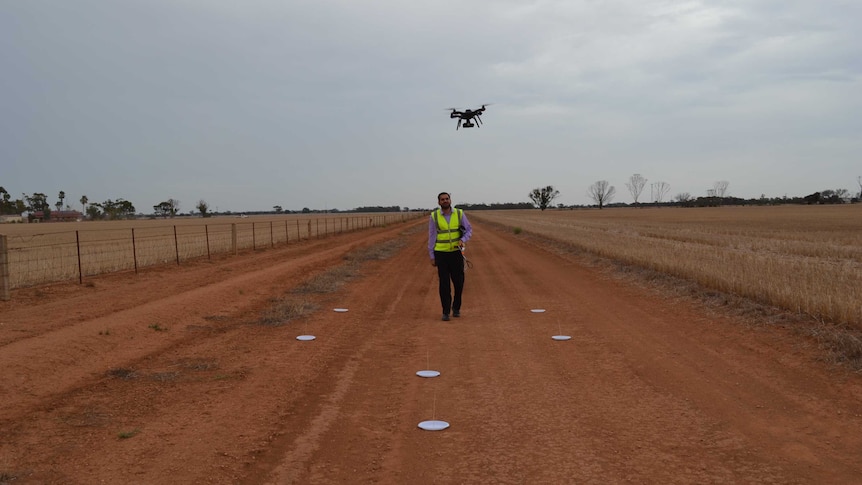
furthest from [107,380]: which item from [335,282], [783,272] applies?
[783,272]

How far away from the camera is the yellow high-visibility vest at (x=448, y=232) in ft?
30.9

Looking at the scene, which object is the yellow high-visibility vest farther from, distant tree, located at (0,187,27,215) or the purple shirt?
distant tree, located at (0,187,27,215)

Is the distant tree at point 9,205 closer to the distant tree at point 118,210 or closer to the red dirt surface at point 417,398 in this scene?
the distant tree at point 118,210

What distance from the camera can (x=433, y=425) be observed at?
458 cm

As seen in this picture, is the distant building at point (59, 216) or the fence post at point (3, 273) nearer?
the fence post at point (3, 273)

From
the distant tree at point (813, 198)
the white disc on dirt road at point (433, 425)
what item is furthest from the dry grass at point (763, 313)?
the distant tree at point (813, 198)

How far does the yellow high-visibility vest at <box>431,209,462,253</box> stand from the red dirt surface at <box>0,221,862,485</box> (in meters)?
1.23

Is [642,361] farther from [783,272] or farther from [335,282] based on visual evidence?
[335,282]

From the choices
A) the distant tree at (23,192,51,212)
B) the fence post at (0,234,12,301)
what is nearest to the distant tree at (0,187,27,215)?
the distant tree at (23,192,51,212)

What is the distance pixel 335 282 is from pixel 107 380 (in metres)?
8.11

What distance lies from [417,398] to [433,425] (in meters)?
0.74

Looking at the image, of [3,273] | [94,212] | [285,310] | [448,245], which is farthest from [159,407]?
[94,212]

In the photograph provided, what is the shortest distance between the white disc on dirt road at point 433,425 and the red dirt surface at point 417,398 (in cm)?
6

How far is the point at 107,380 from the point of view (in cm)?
605
